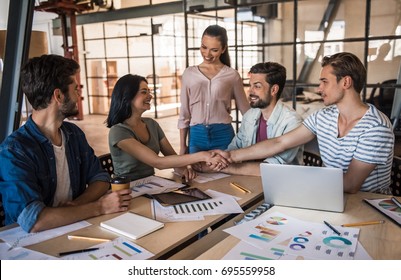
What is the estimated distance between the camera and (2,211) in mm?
1646

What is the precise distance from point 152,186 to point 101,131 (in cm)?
802

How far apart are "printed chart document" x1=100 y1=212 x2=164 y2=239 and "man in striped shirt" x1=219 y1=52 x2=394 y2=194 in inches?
35.4

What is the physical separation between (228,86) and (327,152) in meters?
1.01

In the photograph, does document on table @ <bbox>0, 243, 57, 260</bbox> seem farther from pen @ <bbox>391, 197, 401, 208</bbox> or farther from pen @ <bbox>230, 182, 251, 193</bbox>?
pen @ <bbox>391, 197, 401, 208</bbox>

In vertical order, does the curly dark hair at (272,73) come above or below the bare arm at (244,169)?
above

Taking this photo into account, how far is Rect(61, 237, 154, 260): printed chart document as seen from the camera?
3.82 feet

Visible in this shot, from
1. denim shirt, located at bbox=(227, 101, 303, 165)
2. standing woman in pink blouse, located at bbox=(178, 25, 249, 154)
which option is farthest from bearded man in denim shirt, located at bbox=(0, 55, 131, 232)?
standing woman in pink blouse, located at bbox=(178, 25, 249, 154)

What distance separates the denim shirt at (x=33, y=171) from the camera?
55.2 inches

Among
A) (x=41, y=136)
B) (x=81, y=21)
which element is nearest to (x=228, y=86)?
(x=41, y=136)

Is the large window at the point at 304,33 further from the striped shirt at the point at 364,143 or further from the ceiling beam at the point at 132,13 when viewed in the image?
the ceiling beam at the point at 132,13

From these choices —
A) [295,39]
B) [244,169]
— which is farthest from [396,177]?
[295,39]

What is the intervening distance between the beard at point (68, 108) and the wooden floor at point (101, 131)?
4912 millimetres

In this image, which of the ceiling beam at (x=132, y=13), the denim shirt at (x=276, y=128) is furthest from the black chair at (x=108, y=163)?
the ceiling beam at (x=132, y=13)

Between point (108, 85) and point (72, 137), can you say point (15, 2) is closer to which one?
point (72, 137)
